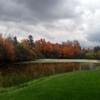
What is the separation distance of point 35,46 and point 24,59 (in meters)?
21.4

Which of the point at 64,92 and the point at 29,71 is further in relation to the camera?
the point at 29,71

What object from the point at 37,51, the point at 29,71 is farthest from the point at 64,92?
the point at 37,51

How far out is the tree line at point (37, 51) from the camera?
6028 cm

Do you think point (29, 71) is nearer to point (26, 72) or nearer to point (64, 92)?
point (26, 72)

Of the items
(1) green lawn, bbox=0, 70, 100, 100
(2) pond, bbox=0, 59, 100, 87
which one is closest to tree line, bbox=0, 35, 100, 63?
A: (2) pond, bbox=0, 59, 100, 87

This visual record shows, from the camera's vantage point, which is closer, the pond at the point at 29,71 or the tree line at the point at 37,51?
the pond at the point at 29,71

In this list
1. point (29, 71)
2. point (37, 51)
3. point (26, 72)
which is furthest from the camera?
point (37, 51)

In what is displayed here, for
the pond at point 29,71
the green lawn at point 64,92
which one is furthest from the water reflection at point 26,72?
the green lawn at point 64,92

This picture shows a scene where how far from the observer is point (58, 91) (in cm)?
1147

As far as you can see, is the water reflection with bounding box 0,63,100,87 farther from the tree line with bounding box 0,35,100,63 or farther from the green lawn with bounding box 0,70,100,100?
the tree line with bounding box 0,35,100,63

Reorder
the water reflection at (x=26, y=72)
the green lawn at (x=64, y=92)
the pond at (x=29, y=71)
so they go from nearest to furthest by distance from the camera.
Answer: the green lawn at (x=64, y=92) < the water reflection at (x=26, y=72) < the pond at (x=29, y=71)

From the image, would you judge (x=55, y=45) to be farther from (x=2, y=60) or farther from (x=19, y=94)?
(x=19, y=94)

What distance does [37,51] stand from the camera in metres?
79.9

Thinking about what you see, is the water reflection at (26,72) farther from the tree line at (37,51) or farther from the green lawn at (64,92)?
the tree line at (37,51)
